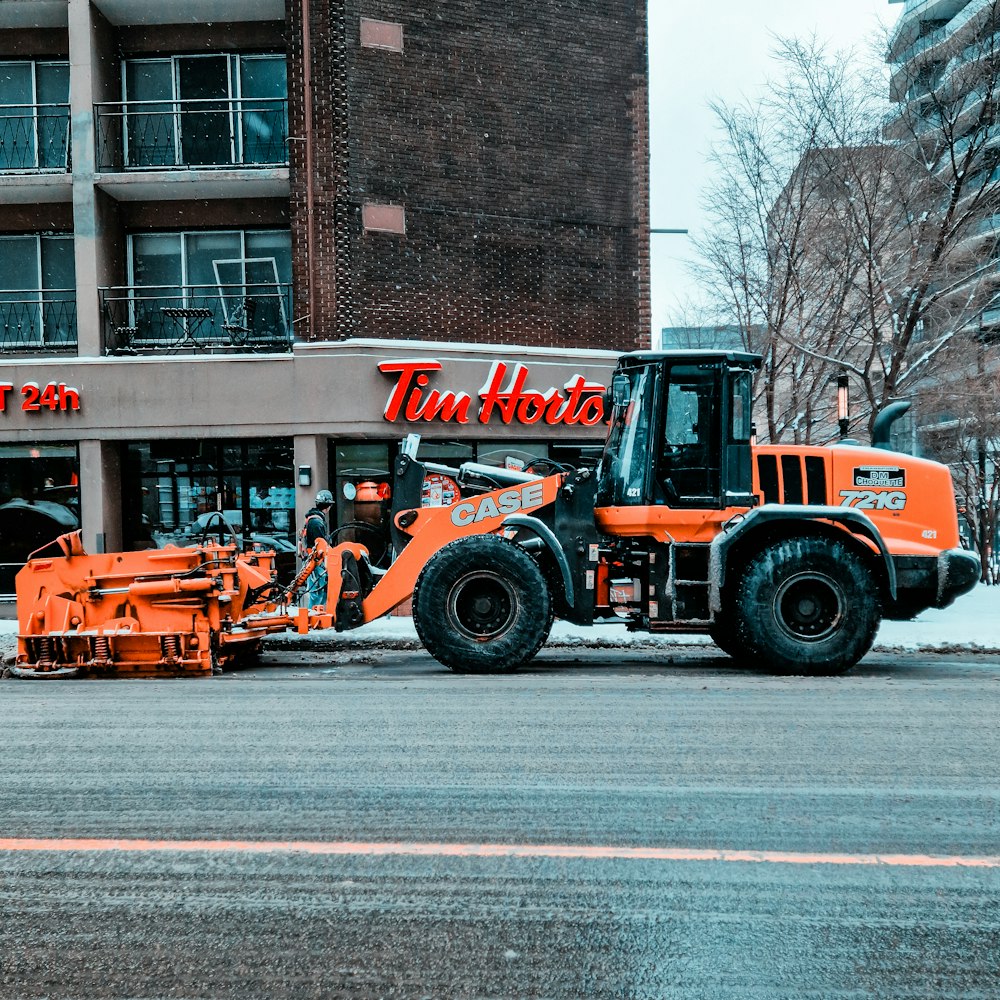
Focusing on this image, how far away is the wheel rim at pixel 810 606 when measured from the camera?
10.2m

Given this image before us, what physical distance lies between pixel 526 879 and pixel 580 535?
662 centimetres

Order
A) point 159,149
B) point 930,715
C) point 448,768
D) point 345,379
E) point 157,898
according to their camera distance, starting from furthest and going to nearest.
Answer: point 159,149, point 345,379, point 930,715, point 448,768, point 157,898

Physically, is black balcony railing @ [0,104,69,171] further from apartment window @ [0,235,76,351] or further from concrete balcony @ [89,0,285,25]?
concrete balcony @ [89,0,285,25]

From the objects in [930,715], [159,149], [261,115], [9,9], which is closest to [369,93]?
[261,115]

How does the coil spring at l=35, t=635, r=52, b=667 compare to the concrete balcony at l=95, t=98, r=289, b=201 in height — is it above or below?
below

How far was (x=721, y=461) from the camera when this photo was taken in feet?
34.6

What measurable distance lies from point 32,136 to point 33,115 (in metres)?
0.37

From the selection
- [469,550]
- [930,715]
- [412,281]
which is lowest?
[930,715]

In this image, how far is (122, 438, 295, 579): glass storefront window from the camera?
62.6 feet

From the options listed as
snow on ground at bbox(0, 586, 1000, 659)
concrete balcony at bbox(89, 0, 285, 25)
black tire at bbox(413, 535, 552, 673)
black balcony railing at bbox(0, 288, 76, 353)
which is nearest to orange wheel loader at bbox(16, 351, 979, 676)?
black tire at bbox(413, 535, 552, 673)

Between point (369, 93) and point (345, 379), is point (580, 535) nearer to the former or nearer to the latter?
point (345, 379)

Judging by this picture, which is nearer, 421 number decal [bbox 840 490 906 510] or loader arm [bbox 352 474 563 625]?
421 number decal [bbox 840 490 906 510]

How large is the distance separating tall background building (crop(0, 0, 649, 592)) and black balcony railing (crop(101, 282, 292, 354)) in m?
0.05

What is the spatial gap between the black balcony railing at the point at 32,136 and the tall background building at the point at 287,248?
64 millimetres
